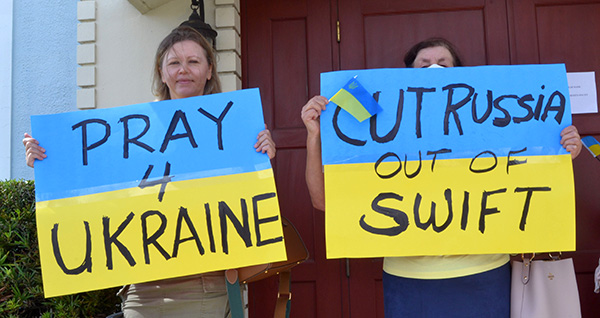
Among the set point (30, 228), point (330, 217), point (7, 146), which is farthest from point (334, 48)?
point (7, 146)

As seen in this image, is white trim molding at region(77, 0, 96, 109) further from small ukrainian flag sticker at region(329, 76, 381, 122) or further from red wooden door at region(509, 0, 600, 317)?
red wooden door at region(509, 0, 600, 317)

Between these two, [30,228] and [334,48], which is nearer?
[30,228]

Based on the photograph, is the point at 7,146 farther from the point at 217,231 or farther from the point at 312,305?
the point at 217,231

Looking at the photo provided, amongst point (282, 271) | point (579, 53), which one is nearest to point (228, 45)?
point (282, 271)

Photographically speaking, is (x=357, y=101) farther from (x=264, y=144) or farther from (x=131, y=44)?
(x=131, y=44)

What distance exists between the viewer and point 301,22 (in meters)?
3.68

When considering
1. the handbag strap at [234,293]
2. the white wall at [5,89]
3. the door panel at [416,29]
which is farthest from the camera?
the white wall at [5,89]

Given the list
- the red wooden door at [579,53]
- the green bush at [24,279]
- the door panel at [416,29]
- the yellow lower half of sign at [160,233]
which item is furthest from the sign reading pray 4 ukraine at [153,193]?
the red wooden door at [579,53]

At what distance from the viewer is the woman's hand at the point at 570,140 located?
2055mm

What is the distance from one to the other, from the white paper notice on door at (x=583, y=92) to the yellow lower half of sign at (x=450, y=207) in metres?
1.62

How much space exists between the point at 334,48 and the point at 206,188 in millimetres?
1896

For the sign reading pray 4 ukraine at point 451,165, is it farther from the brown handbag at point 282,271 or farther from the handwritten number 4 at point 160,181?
the handwritten number 4 at point 160,181

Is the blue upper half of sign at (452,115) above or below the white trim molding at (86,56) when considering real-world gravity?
below

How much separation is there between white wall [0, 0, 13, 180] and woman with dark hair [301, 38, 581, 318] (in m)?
3.47
